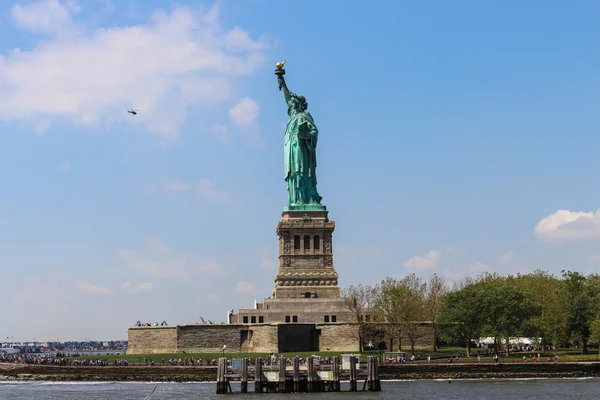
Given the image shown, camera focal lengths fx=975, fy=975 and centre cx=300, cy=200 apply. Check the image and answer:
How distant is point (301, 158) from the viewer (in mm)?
111250

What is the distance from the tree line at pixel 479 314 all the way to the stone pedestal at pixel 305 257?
7078mm

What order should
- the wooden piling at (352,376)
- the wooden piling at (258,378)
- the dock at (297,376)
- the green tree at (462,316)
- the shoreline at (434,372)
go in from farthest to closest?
the green tree at (462,316), the shoreline at (434,372), the wooden piling at (352,376), the wooden piling at (258,378), the dock at (297,376)

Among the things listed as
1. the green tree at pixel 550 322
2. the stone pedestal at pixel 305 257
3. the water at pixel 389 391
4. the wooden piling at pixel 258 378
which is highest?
the stone pedestal at pixel 305 257

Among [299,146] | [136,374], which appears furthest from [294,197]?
[136,374]

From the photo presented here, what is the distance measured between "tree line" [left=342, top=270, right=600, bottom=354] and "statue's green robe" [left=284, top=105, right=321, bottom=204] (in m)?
16.4

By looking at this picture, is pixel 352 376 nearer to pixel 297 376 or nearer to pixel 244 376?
pixel 297 376

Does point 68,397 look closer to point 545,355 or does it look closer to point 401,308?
point 401,308

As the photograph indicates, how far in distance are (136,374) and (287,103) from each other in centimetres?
4190

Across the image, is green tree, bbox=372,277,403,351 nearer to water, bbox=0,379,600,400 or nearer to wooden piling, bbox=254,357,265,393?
water, bbox=0,379,600,400

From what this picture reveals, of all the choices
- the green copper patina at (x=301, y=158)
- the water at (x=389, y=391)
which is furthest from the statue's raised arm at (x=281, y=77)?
the water at (x=389, y=391)

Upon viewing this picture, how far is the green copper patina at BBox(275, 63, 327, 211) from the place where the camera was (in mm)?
110875

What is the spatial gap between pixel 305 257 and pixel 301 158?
11810mm

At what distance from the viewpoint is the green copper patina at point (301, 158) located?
111 meters

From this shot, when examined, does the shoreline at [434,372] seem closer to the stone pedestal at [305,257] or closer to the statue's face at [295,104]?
the stone pedestal at [305,257]
